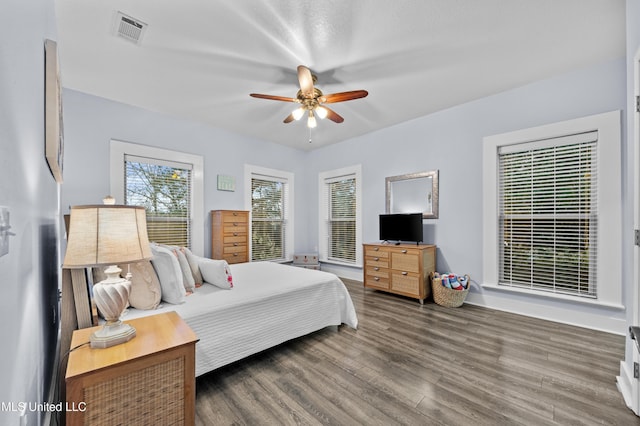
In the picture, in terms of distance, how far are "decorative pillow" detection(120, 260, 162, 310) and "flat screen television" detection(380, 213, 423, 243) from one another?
3239mm

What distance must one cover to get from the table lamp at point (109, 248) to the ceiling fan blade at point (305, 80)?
1.82 m

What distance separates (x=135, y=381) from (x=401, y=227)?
11.8ft

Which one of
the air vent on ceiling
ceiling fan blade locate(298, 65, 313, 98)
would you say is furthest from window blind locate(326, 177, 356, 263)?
the air vent on ceiling

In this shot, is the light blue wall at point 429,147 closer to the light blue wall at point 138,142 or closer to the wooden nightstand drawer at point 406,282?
the light blue wall at point 138,142

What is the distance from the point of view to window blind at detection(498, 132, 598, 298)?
286cm

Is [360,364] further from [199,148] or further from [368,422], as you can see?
[199,148]

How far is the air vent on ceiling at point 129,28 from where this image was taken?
210cm

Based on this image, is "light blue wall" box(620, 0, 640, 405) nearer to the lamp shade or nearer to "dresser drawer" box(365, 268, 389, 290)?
"dresser drawer" box(365, 268, 389, 290)

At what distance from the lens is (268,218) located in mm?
5281

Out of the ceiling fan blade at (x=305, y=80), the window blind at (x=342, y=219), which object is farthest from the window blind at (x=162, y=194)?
the window blind at (x=342, y=219)

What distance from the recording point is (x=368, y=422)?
157 centimetres

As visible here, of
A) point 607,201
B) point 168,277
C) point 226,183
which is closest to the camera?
point 168,277

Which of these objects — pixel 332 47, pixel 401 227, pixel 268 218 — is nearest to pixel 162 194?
pixel 268 218

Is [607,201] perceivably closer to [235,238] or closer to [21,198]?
[21,198]
